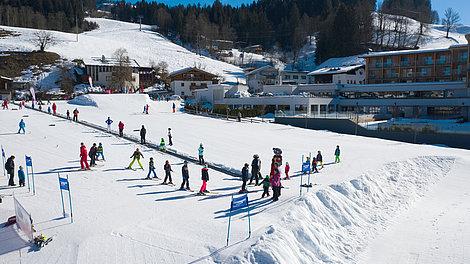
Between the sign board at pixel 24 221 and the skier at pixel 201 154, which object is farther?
the skier at pixel 201 154

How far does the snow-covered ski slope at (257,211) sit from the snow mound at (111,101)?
2232 cm

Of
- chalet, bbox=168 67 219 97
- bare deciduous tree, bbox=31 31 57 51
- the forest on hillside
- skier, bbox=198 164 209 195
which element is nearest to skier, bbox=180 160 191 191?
skier, bbox=198 164 209 195

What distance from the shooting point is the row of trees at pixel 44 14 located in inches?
4277

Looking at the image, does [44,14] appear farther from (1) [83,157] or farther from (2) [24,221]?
(2) [24,221]

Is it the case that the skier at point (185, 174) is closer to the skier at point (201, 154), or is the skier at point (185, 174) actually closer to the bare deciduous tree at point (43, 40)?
the skier at point (201, 154)

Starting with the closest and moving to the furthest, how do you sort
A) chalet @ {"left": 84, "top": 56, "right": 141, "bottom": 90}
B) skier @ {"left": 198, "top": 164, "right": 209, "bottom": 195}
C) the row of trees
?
skier @ {"left": 198, "top": 164, "right": 209, "bottom": 195} < chalet @ {"left": 84, "top": 56, "right": 141, "bottom": 90} < the row of trees

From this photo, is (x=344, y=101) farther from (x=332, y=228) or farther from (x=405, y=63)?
(x=332, y=228)

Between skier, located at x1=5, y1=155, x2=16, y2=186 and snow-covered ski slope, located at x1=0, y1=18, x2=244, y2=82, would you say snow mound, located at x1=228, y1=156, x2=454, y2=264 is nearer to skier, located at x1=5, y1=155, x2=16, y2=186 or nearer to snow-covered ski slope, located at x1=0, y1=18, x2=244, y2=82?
skier, located at x1=5, y1=155, x2=16, y2=186

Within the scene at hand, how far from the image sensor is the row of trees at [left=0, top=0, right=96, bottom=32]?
109 metres

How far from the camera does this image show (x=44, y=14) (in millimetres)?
122188

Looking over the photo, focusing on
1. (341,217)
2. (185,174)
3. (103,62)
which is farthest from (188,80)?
(341,217)

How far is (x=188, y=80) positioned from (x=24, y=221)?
6131 centimetres

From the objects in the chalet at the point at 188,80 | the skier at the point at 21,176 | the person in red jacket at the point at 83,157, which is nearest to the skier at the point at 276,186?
the person in red jacket at the point at 83,157

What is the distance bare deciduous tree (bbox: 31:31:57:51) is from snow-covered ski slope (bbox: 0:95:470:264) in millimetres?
65959
